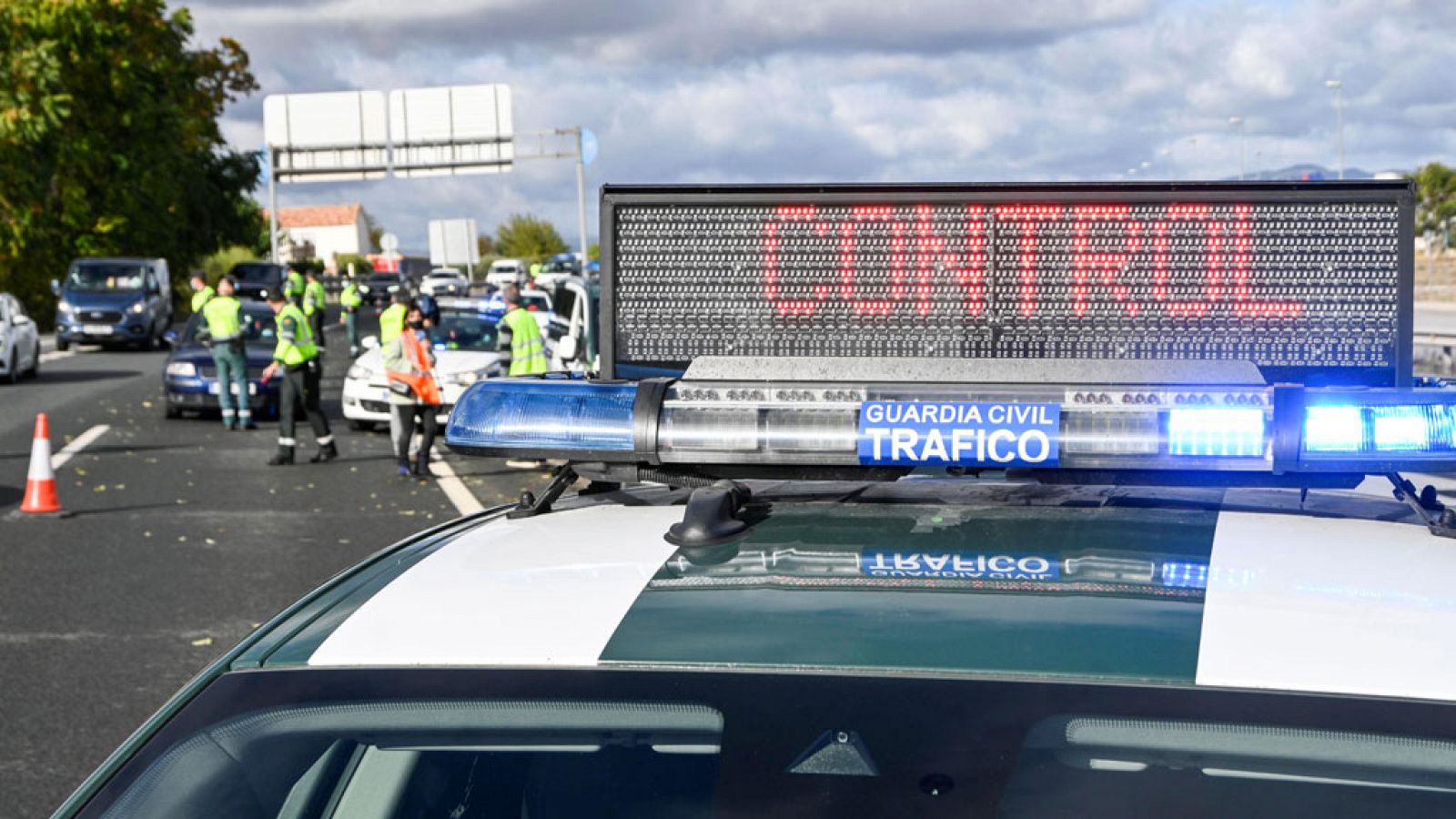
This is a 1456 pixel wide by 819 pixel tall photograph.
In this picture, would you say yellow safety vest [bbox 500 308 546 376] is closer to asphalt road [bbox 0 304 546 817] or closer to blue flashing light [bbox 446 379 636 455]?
asphalt road [bbox 0 304 546 817]

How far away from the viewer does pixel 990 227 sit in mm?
3168

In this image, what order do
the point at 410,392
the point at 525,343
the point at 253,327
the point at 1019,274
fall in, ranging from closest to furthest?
the point at 1019,274 < the point at 410,392 < the point at 525,343 < the point at 253,327

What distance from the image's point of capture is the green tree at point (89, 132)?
50.1m

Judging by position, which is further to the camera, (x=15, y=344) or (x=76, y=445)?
(x=15, y=344)

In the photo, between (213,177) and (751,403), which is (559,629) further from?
(213,177)

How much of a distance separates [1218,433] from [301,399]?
17.1m

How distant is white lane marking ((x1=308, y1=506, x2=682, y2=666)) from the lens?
6.87ft

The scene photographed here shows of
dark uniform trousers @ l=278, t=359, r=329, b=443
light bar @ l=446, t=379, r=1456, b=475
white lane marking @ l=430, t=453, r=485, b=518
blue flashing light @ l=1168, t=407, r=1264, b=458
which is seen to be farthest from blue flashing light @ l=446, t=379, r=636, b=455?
dark uniform trousers @ l=278, t=359, r=329, b=443

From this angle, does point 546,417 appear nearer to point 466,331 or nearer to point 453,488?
point 453,488

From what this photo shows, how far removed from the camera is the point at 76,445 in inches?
795

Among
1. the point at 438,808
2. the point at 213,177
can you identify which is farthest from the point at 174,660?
the point at 213,177

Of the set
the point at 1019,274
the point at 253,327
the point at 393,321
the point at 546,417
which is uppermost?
the point at 1019,274

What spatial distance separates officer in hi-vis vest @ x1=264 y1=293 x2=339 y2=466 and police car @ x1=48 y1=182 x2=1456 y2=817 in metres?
15.9

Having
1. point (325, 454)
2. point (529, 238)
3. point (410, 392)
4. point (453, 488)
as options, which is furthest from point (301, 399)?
A: point (529, 238)
